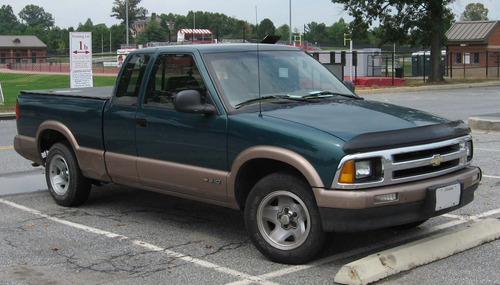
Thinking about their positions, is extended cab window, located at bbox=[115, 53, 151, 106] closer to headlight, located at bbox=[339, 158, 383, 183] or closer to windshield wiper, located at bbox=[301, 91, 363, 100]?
windshield wiper, located at bbox=[301, 91, 363, 100]

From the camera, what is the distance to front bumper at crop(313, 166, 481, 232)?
4836mm

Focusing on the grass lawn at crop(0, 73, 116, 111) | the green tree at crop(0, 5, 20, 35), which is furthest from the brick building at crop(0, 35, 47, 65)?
the grass lawn at crop(0, 73, 116, 111)

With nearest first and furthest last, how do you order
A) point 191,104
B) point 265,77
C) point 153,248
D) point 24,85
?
point 191,104 → point 153,248 → point 265,77 → point 24,85

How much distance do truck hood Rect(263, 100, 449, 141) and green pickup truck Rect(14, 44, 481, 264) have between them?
2 centimetres

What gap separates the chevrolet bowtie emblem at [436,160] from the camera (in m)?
5.19

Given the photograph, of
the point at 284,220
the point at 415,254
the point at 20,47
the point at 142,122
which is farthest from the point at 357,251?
the point at 20,47

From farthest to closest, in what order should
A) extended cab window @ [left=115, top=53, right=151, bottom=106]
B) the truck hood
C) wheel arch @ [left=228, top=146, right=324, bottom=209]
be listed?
extended cab window @ [left=115, top=53, right=151, bottom=106] < the truck hood < wheel arch @ [left=228, top=146, right=324, bottom=209]

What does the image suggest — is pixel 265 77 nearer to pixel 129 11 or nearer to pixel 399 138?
pixel 399 138

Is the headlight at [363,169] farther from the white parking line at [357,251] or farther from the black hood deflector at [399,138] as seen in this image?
the white parking line at [357,251]

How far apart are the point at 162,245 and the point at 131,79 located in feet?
5.94

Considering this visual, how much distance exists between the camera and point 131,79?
22.3 ft

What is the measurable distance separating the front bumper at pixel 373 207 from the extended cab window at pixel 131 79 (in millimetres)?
2522

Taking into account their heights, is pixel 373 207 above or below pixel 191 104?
below

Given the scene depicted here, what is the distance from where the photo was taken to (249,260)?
18.0 feet
